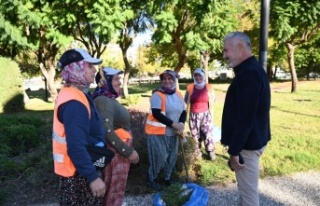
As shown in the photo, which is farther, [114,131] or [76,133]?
[114,131]

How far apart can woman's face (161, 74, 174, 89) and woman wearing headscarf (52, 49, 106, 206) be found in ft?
7.10

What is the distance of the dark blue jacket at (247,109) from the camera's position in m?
2.83

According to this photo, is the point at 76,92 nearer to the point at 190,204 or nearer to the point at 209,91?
the point at 190,204

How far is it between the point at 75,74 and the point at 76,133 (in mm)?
460

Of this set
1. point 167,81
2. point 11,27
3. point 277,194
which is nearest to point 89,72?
point 167,81

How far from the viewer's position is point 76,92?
2430 mm

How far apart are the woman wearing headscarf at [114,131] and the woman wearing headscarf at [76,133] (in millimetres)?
552

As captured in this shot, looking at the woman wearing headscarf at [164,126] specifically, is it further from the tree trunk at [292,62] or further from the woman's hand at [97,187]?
the tree trunk at [292,62]

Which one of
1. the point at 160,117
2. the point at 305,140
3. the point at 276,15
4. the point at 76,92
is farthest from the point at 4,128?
the point at 276,15

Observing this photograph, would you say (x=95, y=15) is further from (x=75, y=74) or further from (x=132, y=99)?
(x=75, y=74)

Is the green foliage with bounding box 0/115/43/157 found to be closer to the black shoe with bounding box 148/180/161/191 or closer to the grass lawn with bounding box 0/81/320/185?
Result: the black shoe with bounding box 148/180/161/191

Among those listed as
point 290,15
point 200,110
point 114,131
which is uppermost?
point 290,15

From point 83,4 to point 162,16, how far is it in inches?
124

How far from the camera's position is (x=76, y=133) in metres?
2.33
